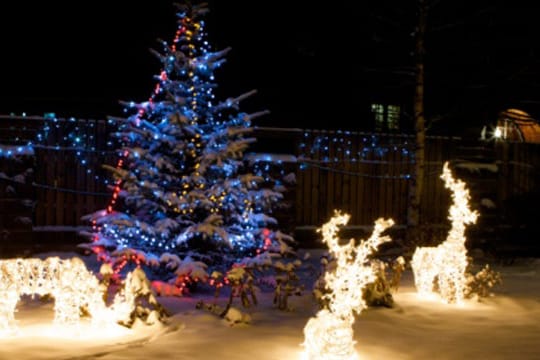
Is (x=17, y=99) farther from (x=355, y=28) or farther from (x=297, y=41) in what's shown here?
(x=355, y=28)

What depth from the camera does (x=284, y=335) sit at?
23.7ft

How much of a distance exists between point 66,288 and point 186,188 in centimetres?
271

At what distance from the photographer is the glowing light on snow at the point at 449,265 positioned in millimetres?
9336

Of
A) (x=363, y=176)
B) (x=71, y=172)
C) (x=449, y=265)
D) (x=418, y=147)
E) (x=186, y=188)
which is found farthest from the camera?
(x=363, y=176)

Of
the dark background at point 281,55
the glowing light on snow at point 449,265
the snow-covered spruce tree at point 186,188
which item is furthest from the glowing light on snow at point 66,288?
the dark background at point 281,55

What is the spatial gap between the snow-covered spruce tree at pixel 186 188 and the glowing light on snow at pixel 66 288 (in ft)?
5.52

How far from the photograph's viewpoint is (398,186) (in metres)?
14.8

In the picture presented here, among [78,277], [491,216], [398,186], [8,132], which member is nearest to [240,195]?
[78,277]

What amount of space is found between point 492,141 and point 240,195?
330 inches

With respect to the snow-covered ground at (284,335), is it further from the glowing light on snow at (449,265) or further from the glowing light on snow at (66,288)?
the glowing light on snow at (449,265)

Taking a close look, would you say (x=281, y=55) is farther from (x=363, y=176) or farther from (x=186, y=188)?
(x=186, y=188)

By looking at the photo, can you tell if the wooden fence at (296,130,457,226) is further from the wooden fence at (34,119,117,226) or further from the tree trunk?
the wooden fence at (34,119,117,226)

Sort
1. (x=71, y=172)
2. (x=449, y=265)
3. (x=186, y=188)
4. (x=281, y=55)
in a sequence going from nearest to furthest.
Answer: (x=449, y=265), (x=186, y=188), (x=71, y=172), (x=281, y=55)

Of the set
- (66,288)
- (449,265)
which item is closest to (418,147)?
(449,265)
